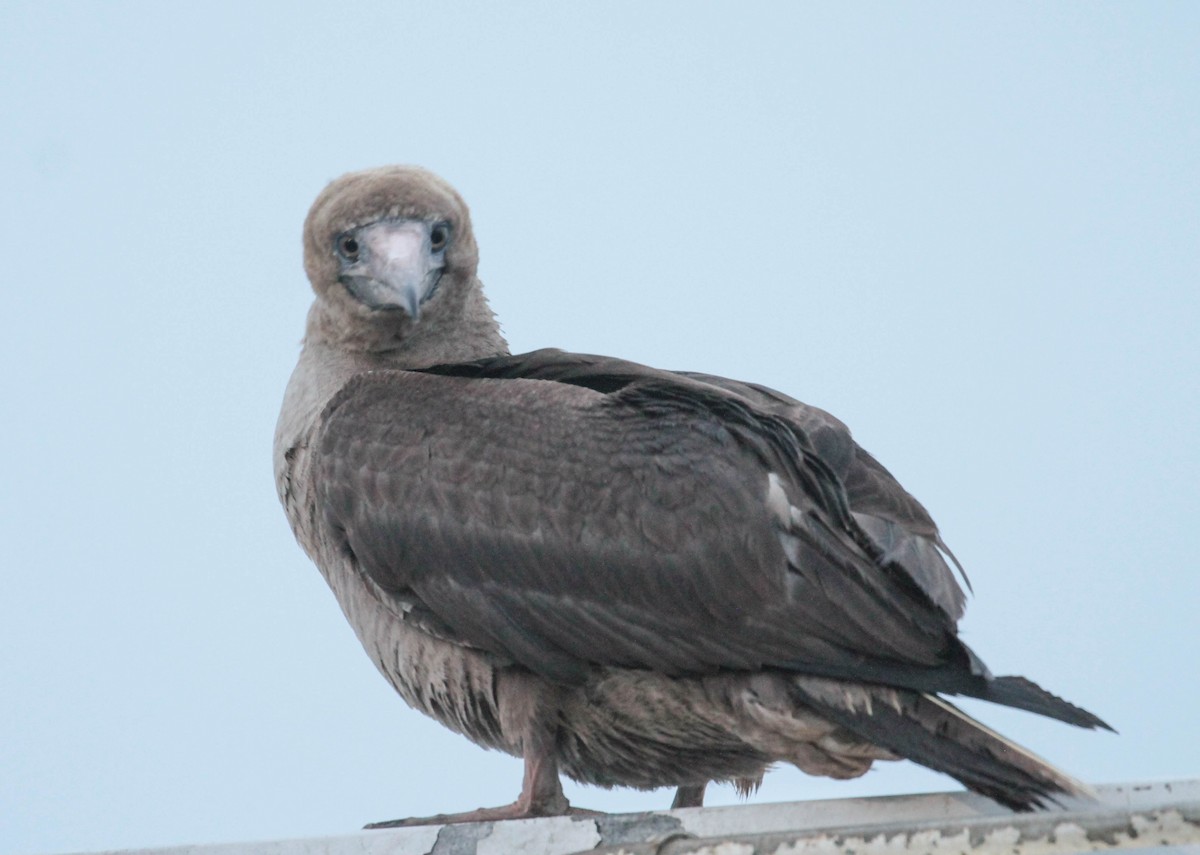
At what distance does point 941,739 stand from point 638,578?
2.72ft

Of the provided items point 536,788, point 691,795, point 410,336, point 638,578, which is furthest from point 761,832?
point 410,336

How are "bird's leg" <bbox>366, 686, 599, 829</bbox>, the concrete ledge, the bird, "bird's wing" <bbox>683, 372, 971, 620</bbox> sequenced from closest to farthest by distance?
the concrete ledge < the bird < "bird's wing" <bbox>683, 372, 971, 620</bbox> < "bird's leg" <bbox>366, 686, 599, 829</bbox>

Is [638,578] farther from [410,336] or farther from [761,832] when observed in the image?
[410,336]

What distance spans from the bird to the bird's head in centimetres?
8

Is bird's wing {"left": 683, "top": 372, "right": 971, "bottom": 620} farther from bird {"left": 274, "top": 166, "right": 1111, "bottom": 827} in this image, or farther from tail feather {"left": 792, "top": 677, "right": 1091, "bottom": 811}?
tail feather {"left": 792, "top": 677, "right": 1091, "bottom": 811}

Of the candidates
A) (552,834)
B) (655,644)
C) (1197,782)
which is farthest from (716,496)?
(1197,782)

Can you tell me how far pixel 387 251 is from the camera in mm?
4797

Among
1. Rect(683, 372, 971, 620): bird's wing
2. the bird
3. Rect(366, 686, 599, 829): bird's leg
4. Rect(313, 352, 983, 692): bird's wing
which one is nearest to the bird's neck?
the bird

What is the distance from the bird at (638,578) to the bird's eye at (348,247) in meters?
0.23

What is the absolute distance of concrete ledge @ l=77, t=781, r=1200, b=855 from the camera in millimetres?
2527

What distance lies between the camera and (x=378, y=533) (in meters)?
4.17

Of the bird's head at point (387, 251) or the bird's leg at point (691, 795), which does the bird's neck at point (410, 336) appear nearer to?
the bird's head at point (387, 251)

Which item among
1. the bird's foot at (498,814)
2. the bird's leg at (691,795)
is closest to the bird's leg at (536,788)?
the bird's foot at (498,814)

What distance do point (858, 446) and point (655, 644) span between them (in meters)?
0.87
